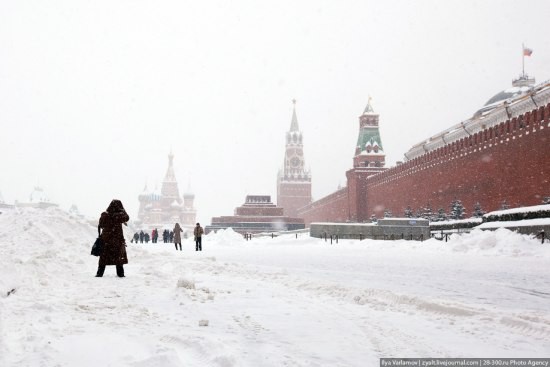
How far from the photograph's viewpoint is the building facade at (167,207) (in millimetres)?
114656

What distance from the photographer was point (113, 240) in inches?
319

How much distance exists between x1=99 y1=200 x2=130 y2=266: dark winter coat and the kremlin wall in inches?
844

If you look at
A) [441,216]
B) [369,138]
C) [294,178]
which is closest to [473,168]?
[441,216]

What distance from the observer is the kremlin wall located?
25.7m

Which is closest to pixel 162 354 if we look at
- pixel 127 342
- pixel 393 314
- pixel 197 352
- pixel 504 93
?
pixel 197 352

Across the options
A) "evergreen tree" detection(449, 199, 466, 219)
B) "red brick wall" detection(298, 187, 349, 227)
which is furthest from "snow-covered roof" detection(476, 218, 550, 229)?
"red brick wall" detection(298, 187, 349, 227)

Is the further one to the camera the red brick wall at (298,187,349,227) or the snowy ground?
the red brick wall at (298,187,349,227)

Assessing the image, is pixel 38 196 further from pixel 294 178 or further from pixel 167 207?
pixel 294 178

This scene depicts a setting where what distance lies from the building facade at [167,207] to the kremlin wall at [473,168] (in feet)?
205

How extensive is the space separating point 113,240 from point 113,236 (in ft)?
0.28

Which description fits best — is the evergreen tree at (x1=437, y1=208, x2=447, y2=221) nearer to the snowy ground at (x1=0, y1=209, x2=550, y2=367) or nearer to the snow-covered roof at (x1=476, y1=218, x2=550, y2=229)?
the snow-covered roof at (x1=476, y1=218, x2=550, y2=229)

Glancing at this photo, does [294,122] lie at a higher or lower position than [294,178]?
higher

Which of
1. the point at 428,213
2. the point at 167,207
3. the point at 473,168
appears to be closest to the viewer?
the point at 473,168

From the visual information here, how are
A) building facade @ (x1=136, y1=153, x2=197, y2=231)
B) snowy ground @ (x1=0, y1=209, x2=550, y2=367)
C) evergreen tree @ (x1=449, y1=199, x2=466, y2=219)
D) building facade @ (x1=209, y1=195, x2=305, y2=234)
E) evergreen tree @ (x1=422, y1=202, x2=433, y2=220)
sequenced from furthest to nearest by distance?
building facade @ (x1=136, y1=153, x2=197, y2=231), building facade @ (x1=209, y1=195, x2=305, y2=234), evergreen tree @ (x1=422, y1=202, x2=433, y2=220), evergreen tree @ (x1=449, y1=199, x2=466, y2=219), snowy ground @ (x1=0, y1=209, x2=550, y2=367)
